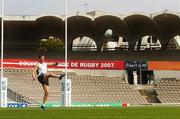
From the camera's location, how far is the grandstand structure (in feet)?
168

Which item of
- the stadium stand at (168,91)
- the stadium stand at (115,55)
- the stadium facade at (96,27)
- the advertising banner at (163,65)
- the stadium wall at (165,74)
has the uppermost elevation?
the stadium facade at (96,27)

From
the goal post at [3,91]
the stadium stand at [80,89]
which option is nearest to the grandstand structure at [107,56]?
the stadium stand at [80,89]

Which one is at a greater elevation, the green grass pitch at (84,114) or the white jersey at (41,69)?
the white jersey at (41,69)

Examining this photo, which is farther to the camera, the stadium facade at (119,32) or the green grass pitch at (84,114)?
the stadium facade at (119,32)

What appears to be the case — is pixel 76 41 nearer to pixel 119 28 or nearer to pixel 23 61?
pixel 119 28

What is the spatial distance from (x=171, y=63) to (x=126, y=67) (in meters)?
4.71

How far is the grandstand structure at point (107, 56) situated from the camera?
51.1 metres

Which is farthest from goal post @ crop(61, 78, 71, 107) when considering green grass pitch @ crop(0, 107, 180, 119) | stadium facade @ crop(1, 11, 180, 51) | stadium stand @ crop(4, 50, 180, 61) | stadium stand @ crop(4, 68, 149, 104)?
stadium facade @ crop(1, 11, 180, 51)

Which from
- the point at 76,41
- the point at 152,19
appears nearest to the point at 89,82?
the point at 152,19

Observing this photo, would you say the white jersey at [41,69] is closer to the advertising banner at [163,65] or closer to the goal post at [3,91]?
the goal post at [3,91]

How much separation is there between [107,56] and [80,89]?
960 centimetres

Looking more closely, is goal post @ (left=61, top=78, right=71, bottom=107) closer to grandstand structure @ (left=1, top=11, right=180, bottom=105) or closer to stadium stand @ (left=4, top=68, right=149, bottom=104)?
stadium stand @ (left=4, top=68, right=149, bottom=104)

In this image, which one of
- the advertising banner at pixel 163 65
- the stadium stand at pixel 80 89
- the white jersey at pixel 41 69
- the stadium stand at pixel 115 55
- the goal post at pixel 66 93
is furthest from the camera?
the stadium stand at pixel 115 55

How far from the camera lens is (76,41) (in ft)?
262
